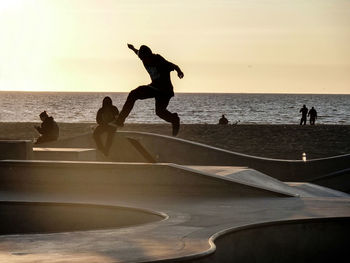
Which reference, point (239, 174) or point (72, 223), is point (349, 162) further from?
point (72, 223)

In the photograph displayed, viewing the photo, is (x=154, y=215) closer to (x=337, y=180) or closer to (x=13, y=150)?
(x=13, y=150)

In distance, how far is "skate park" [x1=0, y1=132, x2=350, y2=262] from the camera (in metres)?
8.87

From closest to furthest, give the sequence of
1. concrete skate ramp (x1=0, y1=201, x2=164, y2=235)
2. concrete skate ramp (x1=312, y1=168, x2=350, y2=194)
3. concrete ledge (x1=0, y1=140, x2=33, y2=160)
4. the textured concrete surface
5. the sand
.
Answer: the textured concrete surface < concrete skate ramp (x1=0, y1=201, x2=164, y2=235) < concrete ledge (x1=0, y1=140, x2=33, y2=160) < concrete skate ramp (x1=312, y1=168, x2=350, y2=194) < the sand

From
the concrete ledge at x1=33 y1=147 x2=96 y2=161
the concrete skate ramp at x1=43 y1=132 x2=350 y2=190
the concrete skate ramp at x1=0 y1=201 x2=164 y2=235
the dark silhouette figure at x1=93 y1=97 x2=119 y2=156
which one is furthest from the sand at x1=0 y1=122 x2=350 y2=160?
the concrete skate ramp at x1=0 y1=201 x2=164 y2=235

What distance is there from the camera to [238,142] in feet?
115

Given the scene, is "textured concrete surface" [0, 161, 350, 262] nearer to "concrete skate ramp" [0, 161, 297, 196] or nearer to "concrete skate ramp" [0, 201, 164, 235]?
"concrete skate ramp" [0, 161, 297, 196]

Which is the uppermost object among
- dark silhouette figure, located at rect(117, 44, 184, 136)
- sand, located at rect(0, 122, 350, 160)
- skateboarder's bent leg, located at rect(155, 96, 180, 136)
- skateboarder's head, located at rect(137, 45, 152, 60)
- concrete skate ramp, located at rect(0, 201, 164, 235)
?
skateboarder's head, located at rect(137, 45, 152, 60)

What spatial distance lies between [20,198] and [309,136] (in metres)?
27.3

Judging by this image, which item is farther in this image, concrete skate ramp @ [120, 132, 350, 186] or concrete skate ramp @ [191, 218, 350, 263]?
concrete skate ramp @ [120, 132, 350, 186]

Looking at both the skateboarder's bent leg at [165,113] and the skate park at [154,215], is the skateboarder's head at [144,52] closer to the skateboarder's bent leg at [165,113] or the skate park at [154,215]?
the skateboarder's bent leg at [165,113]

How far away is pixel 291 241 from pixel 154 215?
2.09 m

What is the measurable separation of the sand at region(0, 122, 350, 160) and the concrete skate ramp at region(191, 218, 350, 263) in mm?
18501

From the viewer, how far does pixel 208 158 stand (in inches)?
828

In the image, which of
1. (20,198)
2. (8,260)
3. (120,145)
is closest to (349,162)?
(120,145)
